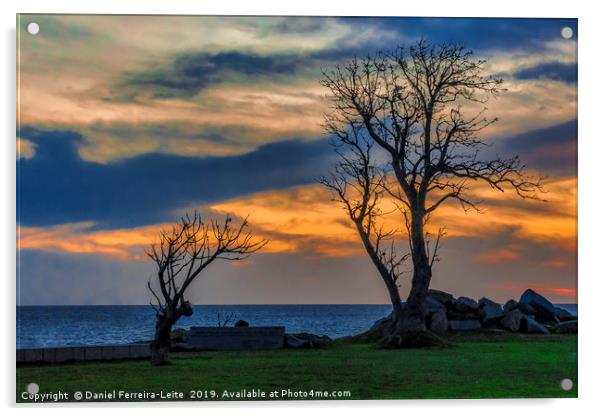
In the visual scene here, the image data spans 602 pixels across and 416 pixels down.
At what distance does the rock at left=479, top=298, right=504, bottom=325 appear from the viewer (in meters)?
15.2

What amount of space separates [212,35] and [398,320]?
5235 mm

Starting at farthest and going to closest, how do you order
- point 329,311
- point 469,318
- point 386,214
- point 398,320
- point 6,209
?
point 329,311 < point 469,318 < point 398,320 < point 386,214 < point 6,209

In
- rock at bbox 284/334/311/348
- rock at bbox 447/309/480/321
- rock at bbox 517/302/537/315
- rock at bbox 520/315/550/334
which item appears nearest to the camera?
rock at bbox 284/334/311/348

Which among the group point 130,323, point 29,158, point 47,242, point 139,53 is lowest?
point 130,323

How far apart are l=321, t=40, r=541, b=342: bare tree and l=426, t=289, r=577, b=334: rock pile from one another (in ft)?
3.21

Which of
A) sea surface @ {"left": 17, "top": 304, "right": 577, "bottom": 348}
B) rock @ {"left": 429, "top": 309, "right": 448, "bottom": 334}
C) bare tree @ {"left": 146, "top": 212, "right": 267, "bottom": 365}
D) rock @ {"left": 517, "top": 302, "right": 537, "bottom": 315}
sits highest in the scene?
bare tree @ {"left": 146, "top": 212, "right": 267, "bottom": 365}

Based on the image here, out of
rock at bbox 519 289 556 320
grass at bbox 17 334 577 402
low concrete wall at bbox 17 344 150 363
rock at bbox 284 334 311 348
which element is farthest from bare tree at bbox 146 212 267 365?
rock at bbox 519 289 556 320

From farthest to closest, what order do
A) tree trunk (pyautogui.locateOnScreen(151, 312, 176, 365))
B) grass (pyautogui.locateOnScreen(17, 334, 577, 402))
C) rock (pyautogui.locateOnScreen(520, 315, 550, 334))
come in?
1. rock (pyautogui.locateOnScreen(520, 315, 550, 334))
2. tree trunk (pyautogui.locateOnScreen(151, 312, 176, 365))
3. grass (pyautogui.locateOnScreen(17, 334, 577, 402))

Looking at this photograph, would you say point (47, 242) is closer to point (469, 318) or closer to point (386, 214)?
point (386, 214)

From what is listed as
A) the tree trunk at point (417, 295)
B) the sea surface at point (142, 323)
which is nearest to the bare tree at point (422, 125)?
the tree trunk at point (417, 295)

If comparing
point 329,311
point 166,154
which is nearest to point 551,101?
point 166,154

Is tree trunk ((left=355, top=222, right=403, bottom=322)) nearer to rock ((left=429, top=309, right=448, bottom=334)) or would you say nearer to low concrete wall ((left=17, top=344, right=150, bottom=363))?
rock ((left=429, top=309, right=448, bottom=334))

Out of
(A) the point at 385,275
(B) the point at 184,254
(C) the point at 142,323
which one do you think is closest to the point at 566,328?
(A) the point at 385,275

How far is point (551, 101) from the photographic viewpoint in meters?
12.2
